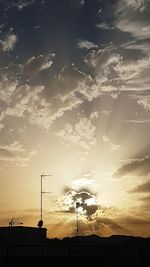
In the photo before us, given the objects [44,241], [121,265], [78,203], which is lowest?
[121,265]

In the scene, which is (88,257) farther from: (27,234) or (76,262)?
(27,234)

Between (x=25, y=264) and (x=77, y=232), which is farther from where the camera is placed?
(x=77, y=232)

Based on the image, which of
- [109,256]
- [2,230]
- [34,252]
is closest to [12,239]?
[2,230]

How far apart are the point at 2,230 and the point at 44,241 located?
835cm

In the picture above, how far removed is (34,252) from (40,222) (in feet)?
21.6

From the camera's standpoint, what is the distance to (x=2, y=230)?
75.2 m

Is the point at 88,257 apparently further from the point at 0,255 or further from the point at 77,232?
the point at 77,232

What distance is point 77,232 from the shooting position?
7712cm

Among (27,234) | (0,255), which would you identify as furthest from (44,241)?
(0,255)

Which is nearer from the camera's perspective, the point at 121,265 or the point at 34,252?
the point at 121,265

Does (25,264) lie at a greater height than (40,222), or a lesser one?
lesser

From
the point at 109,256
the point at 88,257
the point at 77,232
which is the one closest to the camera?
the point at 88,257

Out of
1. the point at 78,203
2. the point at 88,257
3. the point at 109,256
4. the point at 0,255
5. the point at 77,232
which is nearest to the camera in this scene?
the point at 88,257

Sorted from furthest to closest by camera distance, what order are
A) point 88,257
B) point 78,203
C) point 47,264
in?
point 78,203 → point 88,257 → point 47,264
